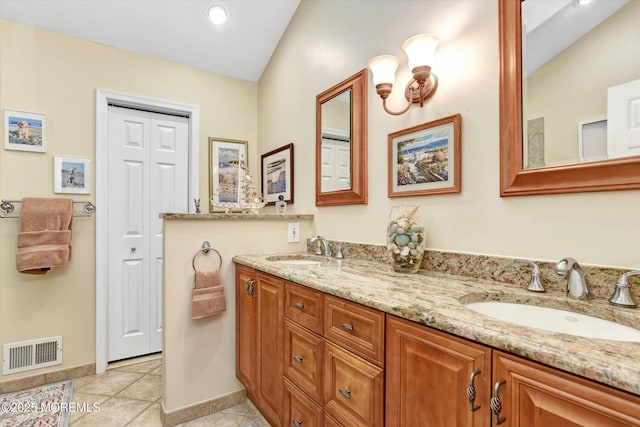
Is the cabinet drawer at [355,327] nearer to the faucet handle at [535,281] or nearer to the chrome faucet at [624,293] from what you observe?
the faucet handle at [535,281]

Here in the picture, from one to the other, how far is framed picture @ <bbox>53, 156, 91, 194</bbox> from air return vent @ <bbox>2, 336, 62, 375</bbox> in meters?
1.10

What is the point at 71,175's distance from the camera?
231cm

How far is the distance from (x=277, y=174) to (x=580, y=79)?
213cm

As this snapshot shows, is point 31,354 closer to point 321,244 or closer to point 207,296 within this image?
point 207,296

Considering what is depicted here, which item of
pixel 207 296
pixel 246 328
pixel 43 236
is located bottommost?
pixel 246 328

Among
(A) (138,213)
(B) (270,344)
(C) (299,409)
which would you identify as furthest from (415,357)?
(A) (138,213)

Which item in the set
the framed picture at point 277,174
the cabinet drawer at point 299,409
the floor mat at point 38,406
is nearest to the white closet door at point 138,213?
the floor mat at point 38,406

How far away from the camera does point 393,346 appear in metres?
0.92

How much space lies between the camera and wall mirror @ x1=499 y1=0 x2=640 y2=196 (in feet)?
3.06

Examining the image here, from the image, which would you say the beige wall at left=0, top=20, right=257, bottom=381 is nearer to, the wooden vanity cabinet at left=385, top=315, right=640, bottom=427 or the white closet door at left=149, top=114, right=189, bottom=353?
the white closet door at left=149, top=114, right=189, bottom=353

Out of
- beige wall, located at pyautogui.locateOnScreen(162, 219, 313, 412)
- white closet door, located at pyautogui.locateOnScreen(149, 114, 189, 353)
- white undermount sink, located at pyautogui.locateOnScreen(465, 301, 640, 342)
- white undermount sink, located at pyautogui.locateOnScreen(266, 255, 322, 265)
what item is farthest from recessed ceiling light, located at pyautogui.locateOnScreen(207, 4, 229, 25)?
white undermount sink, located at pyautogui.locateOnScreen(465, 301, 640, 342)

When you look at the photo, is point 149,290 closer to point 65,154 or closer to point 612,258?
point 65,154

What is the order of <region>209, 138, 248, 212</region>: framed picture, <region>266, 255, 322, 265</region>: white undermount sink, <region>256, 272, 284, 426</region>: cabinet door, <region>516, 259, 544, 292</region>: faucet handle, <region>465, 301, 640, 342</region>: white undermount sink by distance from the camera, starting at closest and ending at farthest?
<region>465, 301, 640, 342</region>: white undermount sink, <region>516, 259, 544, 292</region>: faucet handle, <region>256, 272, 284, 426</region>: cabinet door, <region>266, 255, 322, 265</region>: white undermount sink, <region>209, 138, 248, 212</region>: framed picture

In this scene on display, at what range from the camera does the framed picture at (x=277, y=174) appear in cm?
256
